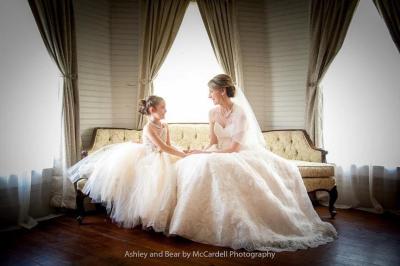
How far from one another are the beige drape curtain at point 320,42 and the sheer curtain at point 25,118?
3398 millimetres

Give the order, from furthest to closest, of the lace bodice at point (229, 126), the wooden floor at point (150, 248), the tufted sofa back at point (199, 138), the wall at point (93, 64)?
the wall at point (93, 64) < the tufted sofa back at point (199, 138) < the lace bodice at point (229, 126) < the wooden floor at point (150, 248)

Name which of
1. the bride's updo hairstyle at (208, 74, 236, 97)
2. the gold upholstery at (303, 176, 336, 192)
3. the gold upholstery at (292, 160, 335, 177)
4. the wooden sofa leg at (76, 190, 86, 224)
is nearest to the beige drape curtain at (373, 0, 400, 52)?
the gold upholstery at (292, 160, 335, 177)

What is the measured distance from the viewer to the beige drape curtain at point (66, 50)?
393 centimetres

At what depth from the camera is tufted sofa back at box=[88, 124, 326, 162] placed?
4398 mm

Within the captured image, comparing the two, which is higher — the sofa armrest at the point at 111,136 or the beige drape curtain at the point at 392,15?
the beige drape curtain at the point at 392,15

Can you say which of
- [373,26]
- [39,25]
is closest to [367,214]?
[373,26]

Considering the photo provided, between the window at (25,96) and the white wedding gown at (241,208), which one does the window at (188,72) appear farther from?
the white wedding gown at (241,208)

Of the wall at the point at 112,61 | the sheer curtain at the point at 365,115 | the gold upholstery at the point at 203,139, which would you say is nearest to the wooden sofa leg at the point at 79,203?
the gold upholstery at the point at 203,139

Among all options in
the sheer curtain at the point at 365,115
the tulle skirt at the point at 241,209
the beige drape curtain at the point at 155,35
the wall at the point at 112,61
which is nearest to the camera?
the tulle skirt at the point at 241,209

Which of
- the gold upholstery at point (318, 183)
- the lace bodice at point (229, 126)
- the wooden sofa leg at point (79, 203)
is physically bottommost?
the wooden sofa leg at point (79, 203)

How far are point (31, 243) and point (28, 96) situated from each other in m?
1.70

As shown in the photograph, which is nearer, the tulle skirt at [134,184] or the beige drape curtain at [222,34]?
the tulle skirt at [134,184]

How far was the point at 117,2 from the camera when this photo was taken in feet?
16.4

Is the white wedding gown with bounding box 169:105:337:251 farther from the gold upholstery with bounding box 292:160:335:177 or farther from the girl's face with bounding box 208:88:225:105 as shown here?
the girl's face with bounding box 208:88:225:105
